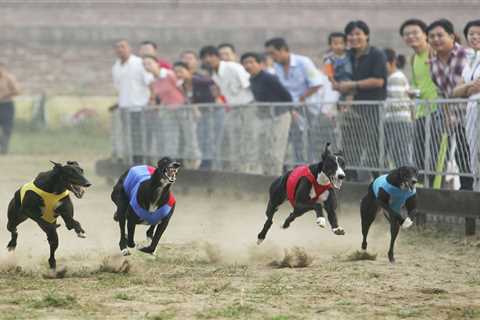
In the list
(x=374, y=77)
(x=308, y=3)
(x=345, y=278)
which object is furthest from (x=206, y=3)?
(x=345, y=278)

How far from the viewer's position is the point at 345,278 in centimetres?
892

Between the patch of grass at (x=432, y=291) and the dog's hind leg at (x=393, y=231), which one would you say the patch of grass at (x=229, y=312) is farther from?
the dog's hind leg at (x=393, y=231)

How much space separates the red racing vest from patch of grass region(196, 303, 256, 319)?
238 centimetres

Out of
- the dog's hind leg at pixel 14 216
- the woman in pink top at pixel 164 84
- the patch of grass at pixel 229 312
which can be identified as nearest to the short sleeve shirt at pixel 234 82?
the woman in pink top at pixel 164 84

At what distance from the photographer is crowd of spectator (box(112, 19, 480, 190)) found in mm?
12086

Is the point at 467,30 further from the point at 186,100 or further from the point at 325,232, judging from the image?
the point at 186,100

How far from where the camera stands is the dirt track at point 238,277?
7.59 m

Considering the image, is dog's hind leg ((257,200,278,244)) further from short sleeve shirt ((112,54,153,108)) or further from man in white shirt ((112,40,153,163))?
short sleeve shirt ((112,54,153,108))

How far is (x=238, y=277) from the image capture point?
9055 mm

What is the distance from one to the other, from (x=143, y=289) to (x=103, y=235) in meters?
3.52

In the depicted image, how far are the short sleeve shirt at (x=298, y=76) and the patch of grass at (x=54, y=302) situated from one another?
765 centimetres

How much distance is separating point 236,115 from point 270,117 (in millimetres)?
811

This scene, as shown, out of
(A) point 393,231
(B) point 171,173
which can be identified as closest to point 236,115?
(A) point 393,231

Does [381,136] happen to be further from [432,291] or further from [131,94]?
[131,94]
